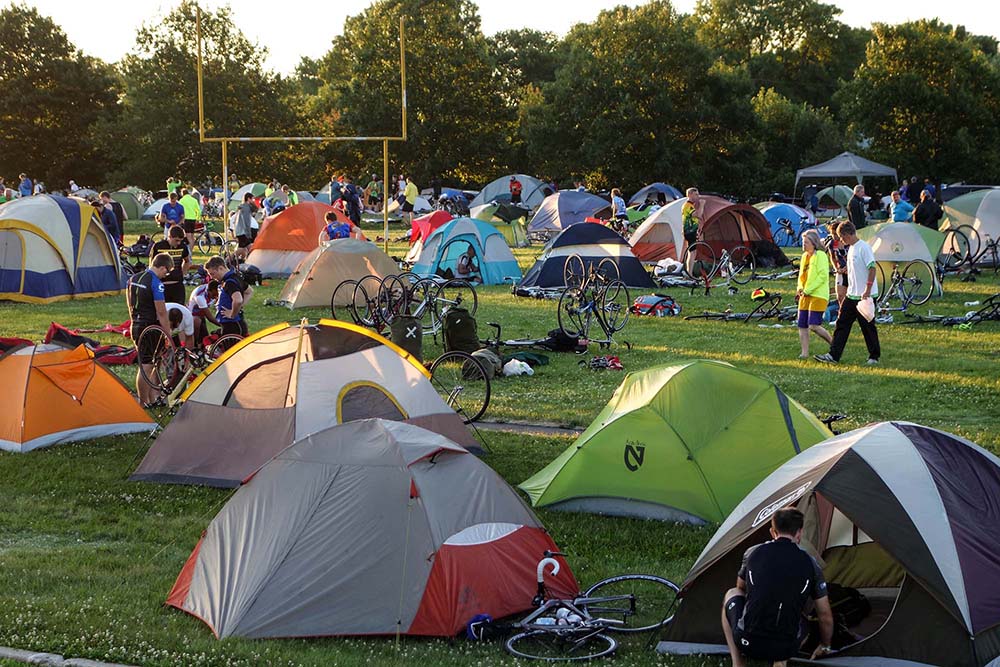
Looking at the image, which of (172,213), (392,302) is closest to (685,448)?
(392,302)

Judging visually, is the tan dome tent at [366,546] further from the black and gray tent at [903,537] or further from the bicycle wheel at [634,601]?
the black and gray tent at [903,537]

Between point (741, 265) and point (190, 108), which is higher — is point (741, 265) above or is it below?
below

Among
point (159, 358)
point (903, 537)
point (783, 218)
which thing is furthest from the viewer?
point (783, 218)

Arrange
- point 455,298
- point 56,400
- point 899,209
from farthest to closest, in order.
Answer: point 899,209
point 455,298
point 56,400

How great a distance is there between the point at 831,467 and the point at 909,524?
1.81 ft

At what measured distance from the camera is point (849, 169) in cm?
4497

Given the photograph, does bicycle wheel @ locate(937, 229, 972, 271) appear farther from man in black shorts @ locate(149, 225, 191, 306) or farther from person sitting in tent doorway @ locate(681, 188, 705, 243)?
man in black shorts @ locate(149, 225, 191, 306)

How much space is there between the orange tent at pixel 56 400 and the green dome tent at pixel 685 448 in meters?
4.93

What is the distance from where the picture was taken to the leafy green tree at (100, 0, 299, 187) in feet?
172

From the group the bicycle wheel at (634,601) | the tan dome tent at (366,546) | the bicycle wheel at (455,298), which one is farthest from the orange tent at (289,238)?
the bicycle wheel at (634,601)

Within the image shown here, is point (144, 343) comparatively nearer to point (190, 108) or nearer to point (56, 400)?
point (56, 400)

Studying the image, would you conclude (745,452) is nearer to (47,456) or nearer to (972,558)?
(972,558)

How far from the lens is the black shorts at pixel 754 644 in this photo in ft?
20.8

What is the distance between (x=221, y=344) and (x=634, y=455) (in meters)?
6.22
